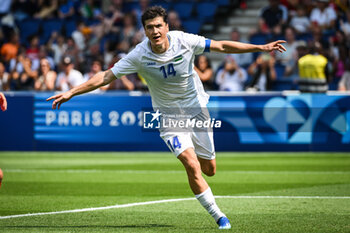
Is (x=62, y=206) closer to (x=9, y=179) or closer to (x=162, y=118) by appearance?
(x=162, y=118)

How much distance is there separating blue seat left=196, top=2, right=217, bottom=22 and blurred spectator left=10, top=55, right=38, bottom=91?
6126mm

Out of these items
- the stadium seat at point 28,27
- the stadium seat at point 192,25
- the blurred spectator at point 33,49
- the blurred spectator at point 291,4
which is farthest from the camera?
the stadium seat at point 28,27

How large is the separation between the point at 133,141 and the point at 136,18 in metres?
6.91

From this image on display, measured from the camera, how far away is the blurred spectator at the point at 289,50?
64.5ft

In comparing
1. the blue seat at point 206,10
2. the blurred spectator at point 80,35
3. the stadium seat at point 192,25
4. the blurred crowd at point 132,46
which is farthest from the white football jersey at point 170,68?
the blurred spectator at point 80,35

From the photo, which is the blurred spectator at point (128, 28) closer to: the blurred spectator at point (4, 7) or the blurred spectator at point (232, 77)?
the blurred spectator at point (232, 77)

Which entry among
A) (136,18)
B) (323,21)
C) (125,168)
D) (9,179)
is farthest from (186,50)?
(136,18)

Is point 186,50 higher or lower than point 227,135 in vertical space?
higher

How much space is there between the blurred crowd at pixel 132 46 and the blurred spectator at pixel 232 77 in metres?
0.03

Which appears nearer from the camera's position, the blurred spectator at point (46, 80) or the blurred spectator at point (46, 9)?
the blurred spectator at point (46, 80)

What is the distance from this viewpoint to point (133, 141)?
1747cm

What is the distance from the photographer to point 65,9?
26141mm

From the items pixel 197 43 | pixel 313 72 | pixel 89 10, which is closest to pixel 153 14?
pixel 197 43

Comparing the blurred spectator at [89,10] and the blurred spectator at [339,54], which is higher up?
the blurred spectator at [89,10]
